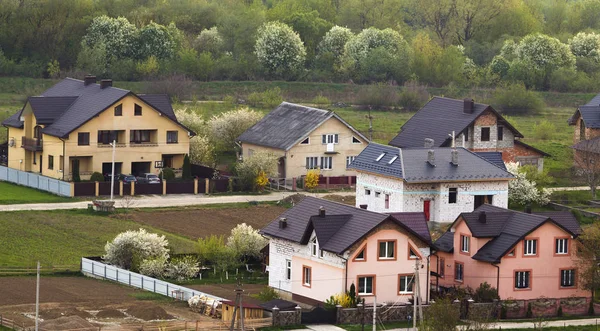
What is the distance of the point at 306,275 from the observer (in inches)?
2494

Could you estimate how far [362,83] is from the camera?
139 metres

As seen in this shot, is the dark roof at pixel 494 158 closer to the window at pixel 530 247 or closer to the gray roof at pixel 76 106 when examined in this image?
the window at pixel 530 247

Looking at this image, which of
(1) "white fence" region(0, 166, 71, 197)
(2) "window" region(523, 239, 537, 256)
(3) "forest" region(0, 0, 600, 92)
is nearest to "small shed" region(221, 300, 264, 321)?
(2) "window" region(523, 239, 537, 256)

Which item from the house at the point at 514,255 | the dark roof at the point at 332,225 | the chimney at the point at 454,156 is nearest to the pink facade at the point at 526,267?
the house at the point at 514,255

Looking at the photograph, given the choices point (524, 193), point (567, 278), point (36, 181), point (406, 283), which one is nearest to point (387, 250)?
point (406, 283)

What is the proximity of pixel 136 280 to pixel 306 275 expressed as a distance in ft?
22.0

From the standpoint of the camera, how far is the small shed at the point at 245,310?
58.4m

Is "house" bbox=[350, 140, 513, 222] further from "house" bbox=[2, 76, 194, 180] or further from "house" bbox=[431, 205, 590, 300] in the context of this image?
"house" bbox=[2, 76, 194, 180]

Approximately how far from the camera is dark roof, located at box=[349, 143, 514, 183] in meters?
78.3

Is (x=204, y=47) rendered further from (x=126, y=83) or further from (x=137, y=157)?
(x=137, y=157)

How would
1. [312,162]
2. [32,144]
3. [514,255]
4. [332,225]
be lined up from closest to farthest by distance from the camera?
[332,225] → [514,255] → [32,144] → [312,162]

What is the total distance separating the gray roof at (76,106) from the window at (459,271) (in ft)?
101

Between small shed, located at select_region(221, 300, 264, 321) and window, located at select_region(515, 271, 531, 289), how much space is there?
10.6 m

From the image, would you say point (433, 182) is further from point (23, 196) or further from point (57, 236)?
point (23, 196)
